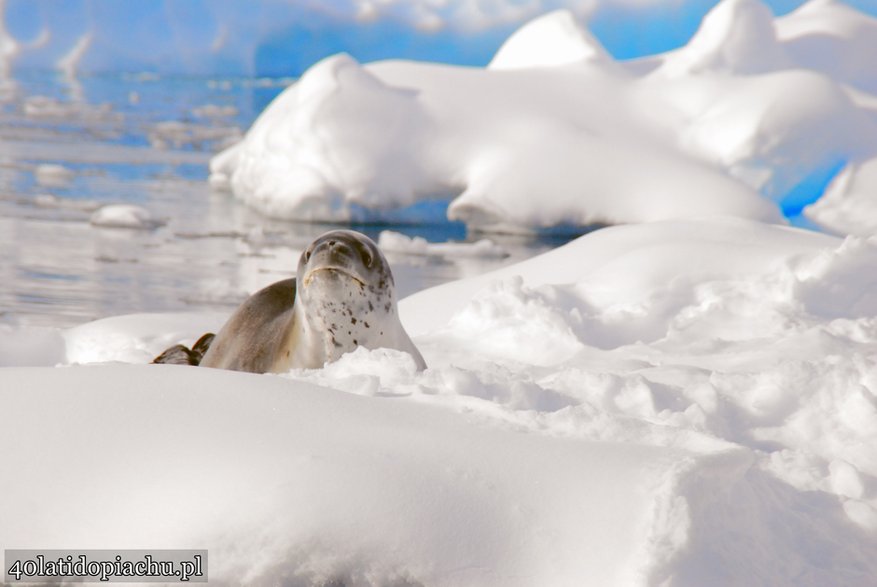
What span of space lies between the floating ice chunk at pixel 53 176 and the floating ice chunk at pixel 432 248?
3798 millimetres

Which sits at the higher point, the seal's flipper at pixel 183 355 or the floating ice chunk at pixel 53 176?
the floating ice chunk at pixel 53 176

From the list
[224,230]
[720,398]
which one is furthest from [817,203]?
[720,398]

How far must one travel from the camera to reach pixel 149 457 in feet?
5.55

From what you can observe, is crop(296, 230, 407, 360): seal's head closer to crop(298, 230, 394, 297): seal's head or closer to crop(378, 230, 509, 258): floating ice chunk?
crop(298, 230, 394, 297): seal's head

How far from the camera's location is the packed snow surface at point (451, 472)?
1.60m

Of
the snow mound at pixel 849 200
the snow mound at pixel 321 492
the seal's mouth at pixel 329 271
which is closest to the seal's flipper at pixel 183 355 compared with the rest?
the seal's mouth at pixel 329 271

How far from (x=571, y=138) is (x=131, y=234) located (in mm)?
3688

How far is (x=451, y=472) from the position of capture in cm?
172

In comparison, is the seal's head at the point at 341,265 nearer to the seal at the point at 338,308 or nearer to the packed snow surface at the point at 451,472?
the seal at the point at 338,308

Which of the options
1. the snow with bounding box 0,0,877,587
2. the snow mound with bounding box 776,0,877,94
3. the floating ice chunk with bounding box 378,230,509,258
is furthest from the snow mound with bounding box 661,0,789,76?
the snow with bounding box 0,0,877,587

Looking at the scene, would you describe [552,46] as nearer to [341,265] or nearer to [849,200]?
[849,200]

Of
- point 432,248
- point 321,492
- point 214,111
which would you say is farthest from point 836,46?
point 214,111

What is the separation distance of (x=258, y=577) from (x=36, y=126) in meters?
16.1

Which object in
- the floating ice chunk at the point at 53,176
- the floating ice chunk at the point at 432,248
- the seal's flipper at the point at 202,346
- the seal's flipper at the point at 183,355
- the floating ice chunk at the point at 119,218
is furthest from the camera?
the floating ice chunk at the point at 53,176
